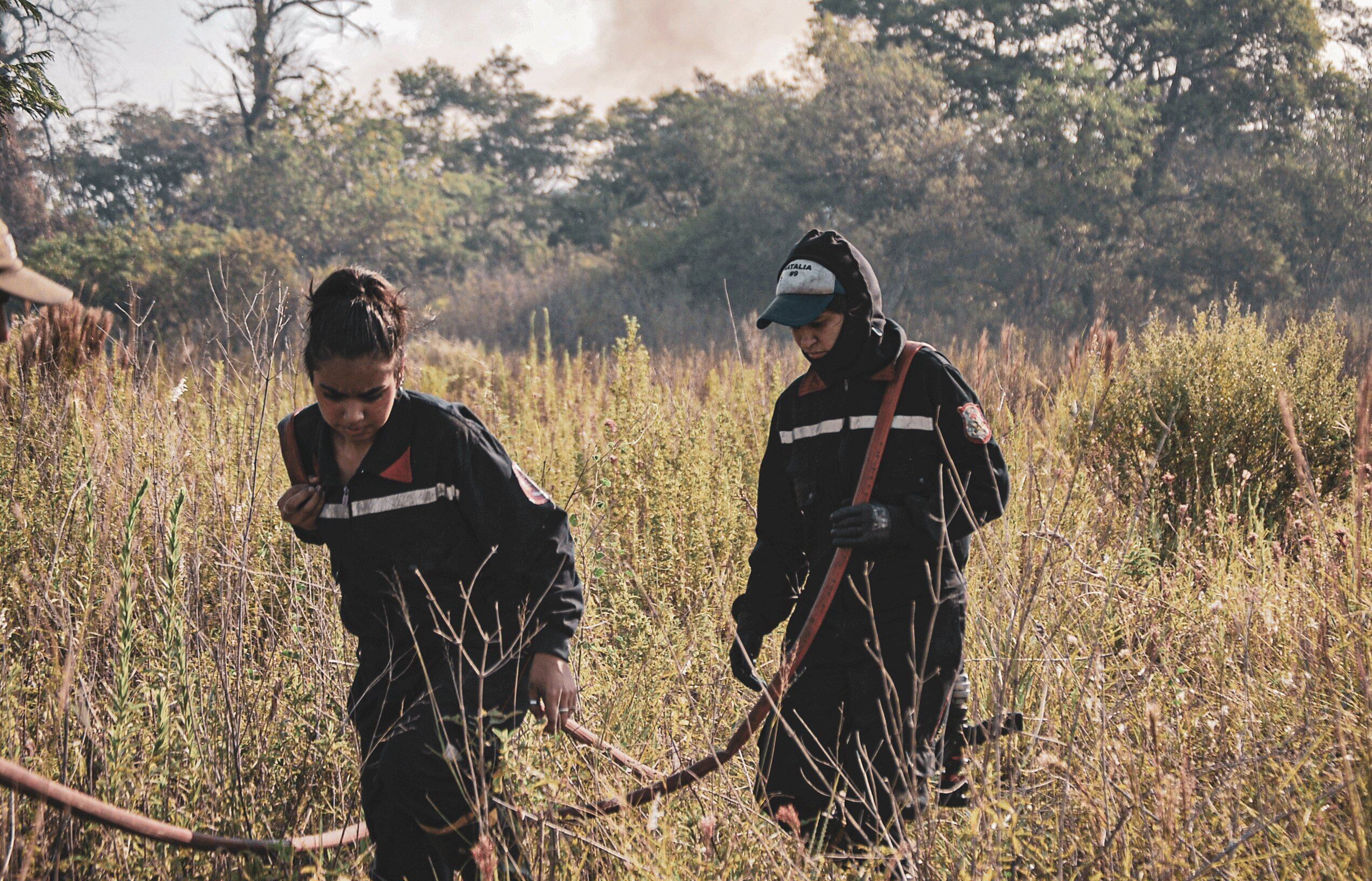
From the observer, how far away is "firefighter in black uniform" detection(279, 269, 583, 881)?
7.14ft

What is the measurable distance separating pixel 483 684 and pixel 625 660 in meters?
1.28

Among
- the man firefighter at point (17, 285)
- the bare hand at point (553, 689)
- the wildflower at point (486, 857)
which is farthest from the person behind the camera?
the bare hand at point (553, 689)

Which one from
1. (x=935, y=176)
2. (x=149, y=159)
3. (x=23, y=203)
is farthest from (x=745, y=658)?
(x=149, y=159)

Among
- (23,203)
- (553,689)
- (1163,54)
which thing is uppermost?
(1163,54)

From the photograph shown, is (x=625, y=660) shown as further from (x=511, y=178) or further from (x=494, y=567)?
(x=511, y=178)

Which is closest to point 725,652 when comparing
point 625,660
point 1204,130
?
point 625,660

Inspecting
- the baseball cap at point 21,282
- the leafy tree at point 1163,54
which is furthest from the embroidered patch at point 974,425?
the leafy tree at point 1163,54

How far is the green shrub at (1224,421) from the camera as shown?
5770 mm

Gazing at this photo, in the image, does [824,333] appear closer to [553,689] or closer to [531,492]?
[531,492]

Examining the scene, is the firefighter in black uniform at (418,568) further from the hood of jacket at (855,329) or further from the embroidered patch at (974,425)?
the embroidered patch at (974,425)

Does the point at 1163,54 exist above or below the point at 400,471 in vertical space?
above

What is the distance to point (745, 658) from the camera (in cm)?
238

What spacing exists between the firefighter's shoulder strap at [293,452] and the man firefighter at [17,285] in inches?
24.5

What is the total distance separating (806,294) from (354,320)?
1.06m
